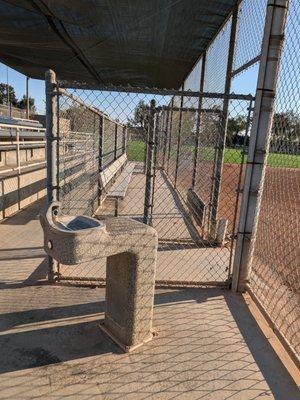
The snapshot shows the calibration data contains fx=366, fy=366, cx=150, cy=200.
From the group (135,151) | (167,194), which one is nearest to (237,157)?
(167,194)

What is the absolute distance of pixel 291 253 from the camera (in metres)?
6.27

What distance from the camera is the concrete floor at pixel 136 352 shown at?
2.49 m

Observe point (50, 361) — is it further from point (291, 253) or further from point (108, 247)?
point (291, 253)

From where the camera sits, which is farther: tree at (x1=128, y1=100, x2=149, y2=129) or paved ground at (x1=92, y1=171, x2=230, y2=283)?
tree at (x1=128, y1=100, x2=149, y2=129)

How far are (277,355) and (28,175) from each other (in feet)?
21.3

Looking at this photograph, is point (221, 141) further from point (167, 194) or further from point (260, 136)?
point (167, 194)

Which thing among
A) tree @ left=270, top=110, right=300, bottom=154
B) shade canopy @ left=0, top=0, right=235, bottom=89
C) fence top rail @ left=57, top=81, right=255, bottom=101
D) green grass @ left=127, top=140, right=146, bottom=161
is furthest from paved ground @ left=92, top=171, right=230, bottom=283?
green grass @ left=127, top=140, right=146, bottom=161

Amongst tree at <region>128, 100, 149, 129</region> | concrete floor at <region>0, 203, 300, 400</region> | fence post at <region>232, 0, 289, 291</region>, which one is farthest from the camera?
tree at <region>128, 100, 149, 129</region>

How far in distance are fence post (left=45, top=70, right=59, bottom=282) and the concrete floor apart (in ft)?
1.95

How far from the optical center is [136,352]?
287cm

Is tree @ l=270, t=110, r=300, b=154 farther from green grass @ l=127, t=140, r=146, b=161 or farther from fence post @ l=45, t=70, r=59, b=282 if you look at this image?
green grass @ l=127, t=140, r=146, b=161

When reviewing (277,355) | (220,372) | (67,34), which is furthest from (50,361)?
(67,34)

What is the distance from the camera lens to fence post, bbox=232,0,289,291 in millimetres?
3422

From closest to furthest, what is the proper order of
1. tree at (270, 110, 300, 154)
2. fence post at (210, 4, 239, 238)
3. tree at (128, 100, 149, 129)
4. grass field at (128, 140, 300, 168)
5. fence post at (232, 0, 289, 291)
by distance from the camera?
1. fence post at (232, 0, 289, 291)
2. tree at (270, 110, 300, 154)
3. grass field at (128, 140, 300, 168)
4. fence post at (210, 4, 239, 238)
5. tree at (128, 100, 149, 129)
